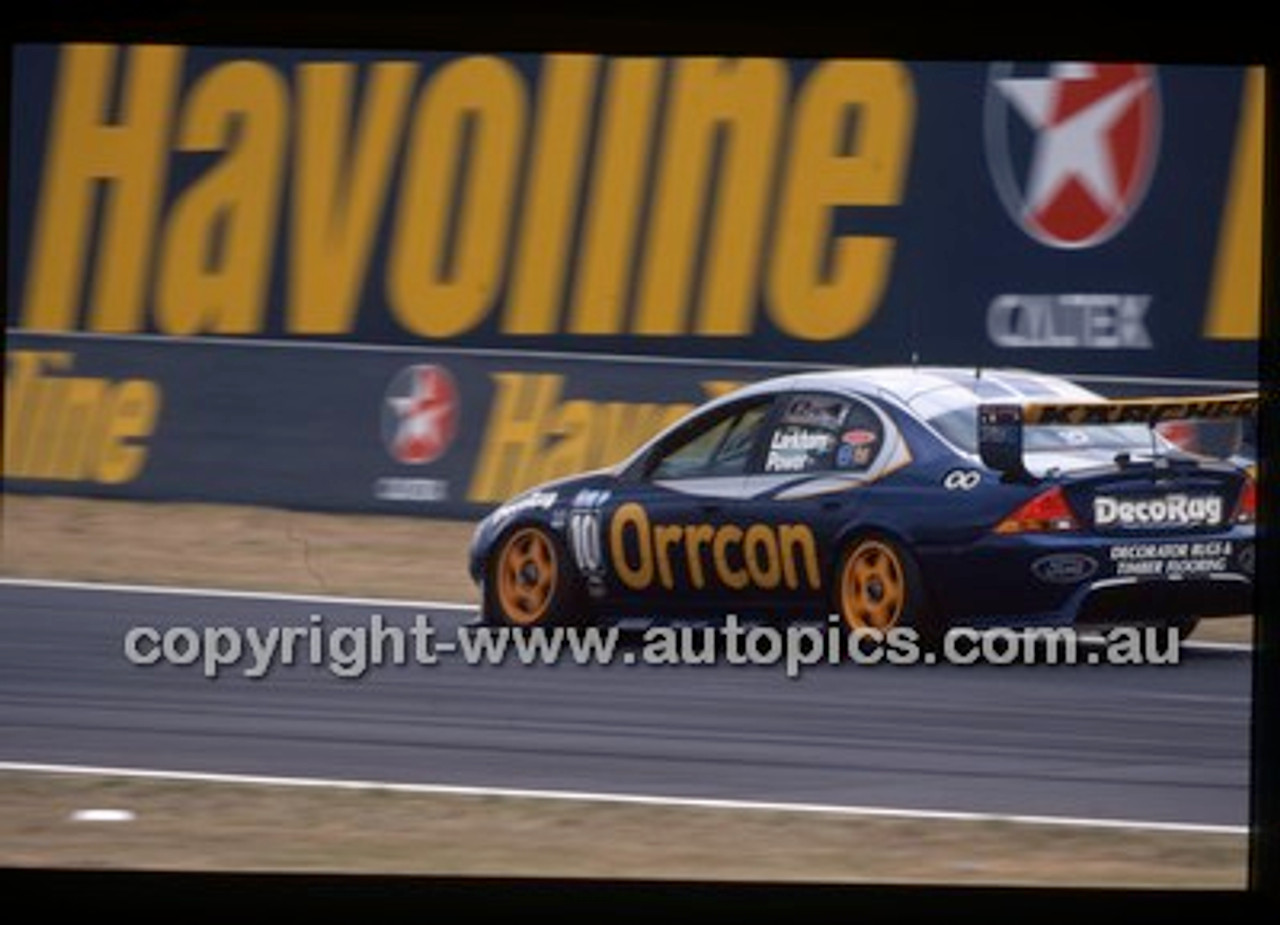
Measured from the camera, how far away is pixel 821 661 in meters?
13.1

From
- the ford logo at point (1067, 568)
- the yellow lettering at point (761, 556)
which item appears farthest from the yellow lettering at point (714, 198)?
the ford logo at point (1067, 568)

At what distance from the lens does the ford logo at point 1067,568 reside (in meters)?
12.9

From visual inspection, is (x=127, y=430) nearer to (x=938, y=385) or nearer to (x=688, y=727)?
(x=938, y=385)

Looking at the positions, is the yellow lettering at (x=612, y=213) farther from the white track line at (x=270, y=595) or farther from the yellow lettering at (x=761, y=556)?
the yellow lettering at (x=761, y=556)

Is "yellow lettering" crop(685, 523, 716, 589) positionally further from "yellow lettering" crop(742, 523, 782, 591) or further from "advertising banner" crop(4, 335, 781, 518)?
"advertising banner" crop(4, 335, 781, 518)

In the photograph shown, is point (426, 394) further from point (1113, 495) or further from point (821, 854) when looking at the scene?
point (821, 854)

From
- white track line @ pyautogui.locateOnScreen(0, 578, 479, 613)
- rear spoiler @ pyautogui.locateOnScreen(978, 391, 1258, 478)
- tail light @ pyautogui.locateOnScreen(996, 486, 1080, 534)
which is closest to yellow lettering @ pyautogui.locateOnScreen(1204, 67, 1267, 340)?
rear spoiler @ pyautogui.locateOnScreen(978, 391, 1258, 478)

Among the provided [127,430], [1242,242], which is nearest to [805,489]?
[1242,242]

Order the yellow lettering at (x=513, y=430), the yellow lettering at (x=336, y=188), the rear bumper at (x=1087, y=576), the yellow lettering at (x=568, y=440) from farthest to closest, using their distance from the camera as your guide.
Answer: the yellow lettering at (x=336, y=188) → the yellow lettering at (x=513, y=430) → the yellow lettering at (x=568, y=440) → the rear bumper at (x=1087, y=576)

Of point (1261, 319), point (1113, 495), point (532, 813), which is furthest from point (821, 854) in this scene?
point (1113, 495)

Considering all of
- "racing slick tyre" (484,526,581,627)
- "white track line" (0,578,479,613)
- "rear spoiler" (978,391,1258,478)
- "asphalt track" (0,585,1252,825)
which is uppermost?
"rear spoiler" (978,391,1258,478)

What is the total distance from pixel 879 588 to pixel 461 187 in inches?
166

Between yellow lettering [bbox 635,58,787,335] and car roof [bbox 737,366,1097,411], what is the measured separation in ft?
5.57

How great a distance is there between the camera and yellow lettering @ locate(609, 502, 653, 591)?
43.9 ft
